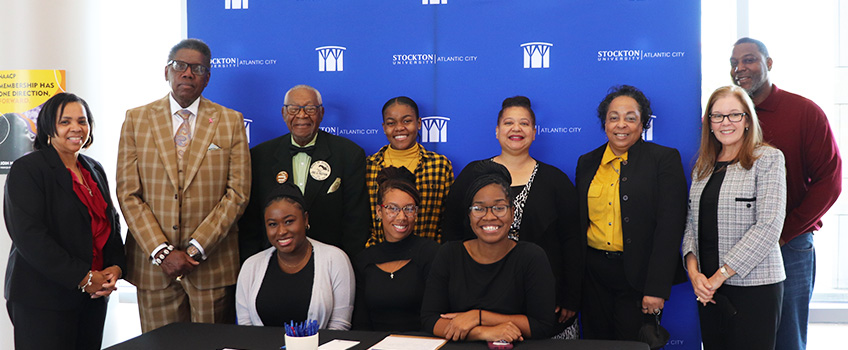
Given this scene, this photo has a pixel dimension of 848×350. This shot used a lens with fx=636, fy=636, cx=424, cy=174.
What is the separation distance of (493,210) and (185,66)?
A: 1.78 metres

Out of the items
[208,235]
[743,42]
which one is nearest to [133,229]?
[208,235]

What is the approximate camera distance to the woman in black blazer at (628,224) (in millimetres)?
2930

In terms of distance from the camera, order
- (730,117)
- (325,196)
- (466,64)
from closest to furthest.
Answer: (730,117) → (325,196) → (466,64)

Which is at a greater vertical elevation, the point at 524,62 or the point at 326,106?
the point at 524,62

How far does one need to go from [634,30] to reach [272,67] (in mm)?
2220

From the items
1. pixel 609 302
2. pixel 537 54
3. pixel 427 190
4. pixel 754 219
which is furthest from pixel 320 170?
pixel 754 219

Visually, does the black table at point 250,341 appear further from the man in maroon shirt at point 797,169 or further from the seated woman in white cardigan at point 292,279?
the man in maroon shirt at point 797,169

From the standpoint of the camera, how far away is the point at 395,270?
2766 millimetres

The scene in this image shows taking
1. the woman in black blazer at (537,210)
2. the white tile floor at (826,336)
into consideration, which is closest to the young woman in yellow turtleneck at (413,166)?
the woman in black blazer at (537,210)

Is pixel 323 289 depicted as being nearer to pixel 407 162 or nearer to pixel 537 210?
pixel 407 162

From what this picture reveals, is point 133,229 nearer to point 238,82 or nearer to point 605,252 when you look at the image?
point 238,82

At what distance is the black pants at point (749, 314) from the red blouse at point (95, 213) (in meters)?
2.85

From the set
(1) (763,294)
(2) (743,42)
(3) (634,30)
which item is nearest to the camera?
(1) (763,294)

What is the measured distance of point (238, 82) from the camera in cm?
401
